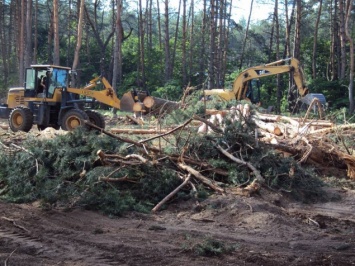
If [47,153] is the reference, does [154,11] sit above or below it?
above

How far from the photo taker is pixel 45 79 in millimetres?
16297

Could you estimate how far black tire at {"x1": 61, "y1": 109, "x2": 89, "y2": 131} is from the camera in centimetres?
1551

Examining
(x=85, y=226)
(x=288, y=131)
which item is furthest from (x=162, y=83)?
(x=85, y=226)

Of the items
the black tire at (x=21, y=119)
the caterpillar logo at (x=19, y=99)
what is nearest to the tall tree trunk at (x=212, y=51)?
the caterpillar logo at (x=19, y=99)

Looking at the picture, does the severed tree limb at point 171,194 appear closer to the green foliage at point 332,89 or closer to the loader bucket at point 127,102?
the loader bucket at point 127,102

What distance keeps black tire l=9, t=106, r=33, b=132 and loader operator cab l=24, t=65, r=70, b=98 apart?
54cm

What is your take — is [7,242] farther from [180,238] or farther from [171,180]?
[171,180]

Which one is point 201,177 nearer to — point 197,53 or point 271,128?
point 271,128

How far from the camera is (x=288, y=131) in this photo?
13.3 metres

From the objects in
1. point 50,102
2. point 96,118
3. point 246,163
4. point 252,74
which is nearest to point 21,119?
point 50,102

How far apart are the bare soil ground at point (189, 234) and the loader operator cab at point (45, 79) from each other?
313 inches

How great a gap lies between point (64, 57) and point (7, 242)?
Result: 131 feet

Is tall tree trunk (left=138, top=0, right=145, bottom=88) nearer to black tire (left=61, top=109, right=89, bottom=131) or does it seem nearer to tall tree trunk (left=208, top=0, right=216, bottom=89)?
tall tree trunk (left=208, top=0, right=216, bottom=89)

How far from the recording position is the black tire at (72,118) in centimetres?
1551
